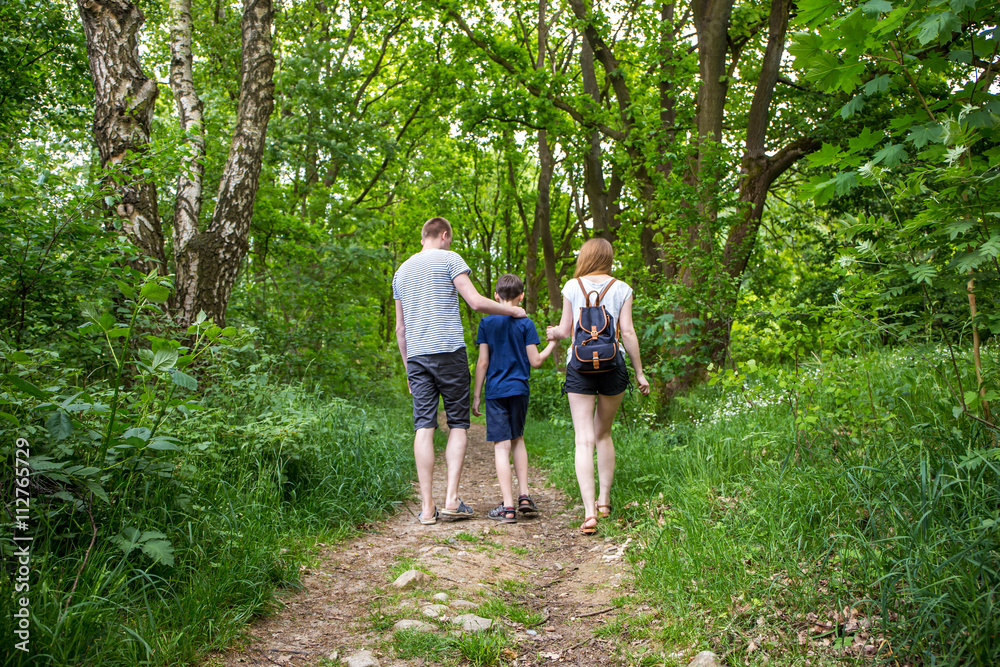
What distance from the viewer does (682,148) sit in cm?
672

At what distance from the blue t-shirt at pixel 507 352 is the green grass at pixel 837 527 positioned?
1288mm

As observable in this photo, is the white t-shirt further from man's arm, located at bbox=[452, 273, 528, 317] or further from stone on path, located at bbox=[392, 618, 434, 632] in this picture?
stone on path, located at bbox=[392, 618, 434, 632]

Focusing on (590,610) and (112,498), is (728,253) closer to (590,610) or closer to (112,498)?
(590,610)

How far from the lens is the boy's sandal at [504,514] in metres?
4.80

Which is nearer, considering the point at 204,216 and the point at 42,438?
the point at 42,438

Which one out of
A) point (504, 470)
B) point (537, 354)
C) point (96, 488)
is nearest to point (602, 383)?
point (537, 354)

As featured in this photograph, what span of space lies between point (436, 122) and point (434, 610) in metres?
13.9

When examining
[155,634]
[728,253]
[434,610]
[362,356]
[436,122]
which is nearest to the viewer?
[155,634]

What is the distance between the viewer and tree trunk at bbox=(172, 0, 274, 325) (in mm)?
6215

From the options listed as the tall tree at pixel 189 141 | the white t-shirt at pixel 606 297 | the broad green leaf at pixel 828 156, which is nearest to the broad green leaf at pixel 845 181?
the broad green leaf at pixel 828 156

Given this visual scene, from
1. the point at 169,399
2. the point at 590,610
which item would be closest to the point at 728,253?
the point at 590,610

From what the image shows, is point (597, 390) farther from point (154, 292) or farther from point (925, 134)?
point (154, 292)

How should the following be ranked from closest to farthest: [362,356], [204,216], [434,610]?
[434,610], [204,216], [362,356]

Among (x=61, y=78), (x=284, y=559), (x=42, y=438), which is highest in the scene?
(x=61, y=78)
